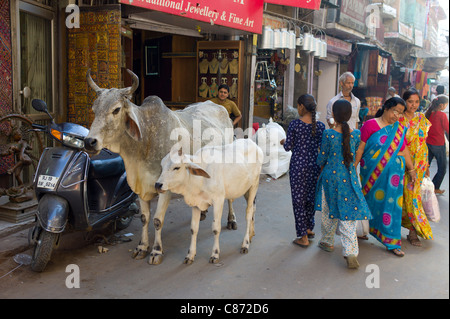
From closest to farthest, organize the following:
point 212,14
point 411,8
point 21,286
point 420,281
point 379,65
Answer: point 21,286 → point 420,281 → point 212,14 → point 379,65 → point 411,8

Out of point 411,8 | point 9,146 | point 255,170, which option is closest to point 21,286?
point 9,146

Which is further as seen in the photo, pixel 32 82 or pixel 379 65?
pixel 379 65

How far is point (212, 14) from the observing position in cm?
737

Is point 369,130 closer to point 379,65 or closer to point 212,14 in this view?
point 212,14

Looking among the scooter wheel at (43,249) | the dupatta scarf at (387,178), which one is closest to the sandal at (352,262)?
the dupatta scarf at (387,178)

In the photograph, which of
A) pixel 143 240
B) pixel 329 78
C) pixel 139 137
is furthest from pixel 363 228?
pixel 329 78

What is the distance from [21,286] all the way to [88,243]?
3.74 feet

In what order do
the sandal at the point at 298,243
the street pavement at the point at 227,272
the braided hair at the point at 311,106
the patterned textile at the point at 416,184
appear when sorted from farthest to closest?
the patterned textile at the point at 416,184, the sandal at the point at 298,243, the braided hair at the point at 311,106, the street pavement at the point at 227,272

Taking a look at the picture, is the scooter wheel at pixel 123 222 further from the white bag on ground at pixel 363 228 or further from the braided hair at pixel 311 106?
the white bag on ground at pixel 363 228

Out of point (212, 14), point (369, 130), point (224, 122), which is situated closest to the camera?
point (369, 130)

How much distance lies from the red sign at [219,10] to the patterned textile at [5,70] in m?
1.43

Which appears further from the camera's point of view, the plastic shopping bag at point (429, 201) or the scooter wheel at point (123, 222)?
the plastic shopping bag at point (429, 201)

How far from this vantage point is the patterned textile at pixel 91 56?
5855 mm

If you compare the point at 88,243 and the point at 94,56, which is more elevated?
the point at 94,56
